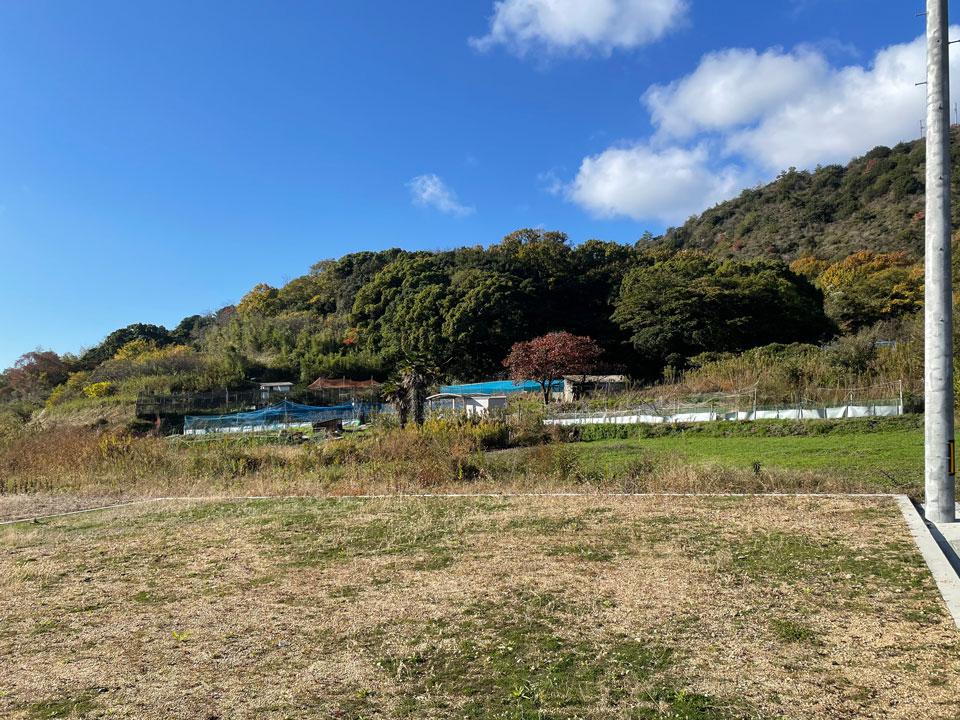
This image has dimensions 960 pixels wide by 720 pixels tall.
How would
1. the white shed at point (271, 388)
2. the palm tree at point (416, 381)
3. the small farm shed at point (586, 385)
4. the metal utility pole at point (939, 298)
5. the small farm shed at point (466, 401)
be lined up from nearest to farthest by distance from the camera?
the metal utility pole at point (939, 298) → the palm tree at point (416, 381) → the small farm shed at point (466, 401) → the small farm shed at point (586, 385) → the white shed at point (271, 388)

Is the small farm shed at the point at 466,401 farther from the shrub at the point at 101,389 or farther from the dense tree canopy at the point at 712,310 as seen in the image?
the shrub at the point at 101,389

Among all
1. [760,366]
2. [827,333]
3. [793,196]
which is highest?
[793,196]

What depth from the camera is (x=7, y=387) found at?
47531 mm

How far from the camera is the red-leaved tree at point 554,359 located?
35.2m

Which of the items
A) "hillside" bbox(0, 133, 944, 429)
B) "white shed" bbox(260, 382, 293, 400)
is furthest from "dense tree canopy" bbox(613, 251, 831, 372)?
"white shed" bbox(260, 382, 293, 400)

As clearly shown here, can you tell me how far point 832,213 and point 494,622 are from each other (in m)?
75.3

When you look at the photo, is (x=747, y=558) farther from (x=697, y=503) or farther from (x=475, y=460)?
(x=475, y=460)

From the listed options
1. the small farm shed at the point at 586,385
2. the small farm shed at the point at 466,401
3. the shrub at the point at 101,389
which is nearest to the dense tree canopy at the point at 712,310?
the small farm shed at the point at 586,385

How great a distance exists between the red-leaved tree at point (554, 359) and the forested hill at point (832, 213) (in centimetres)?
3525

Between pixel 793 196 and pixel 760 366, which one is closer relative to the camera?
pixel 760 366

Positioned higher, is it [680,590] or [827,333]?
[827,333]

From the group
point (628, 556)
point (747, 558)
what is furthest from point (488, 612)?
point (747, 558)

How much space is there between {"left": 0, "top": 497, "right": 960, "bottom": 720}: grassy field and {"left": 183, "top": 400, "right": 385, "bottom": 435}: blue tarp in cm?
1899

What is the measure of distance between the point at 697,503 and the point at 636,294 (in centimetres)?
3693
